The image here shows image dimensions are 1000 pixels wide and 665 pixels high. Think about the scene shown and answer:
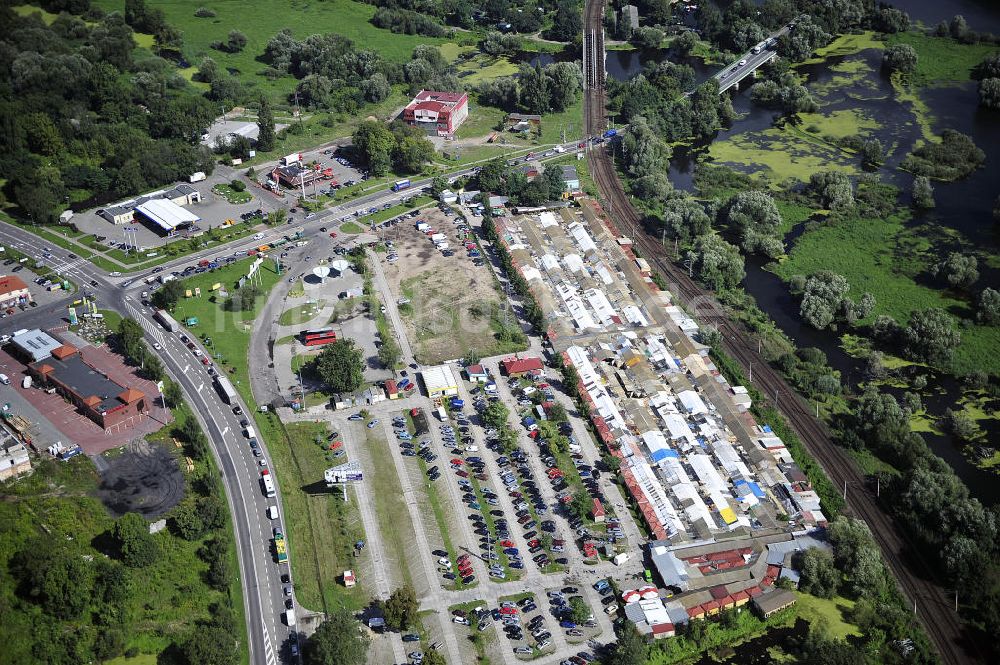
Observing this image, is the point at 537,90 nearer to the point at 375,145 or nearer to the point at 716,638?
the point at 375,145

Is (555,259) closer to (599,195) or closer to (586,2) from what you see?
(599,195)

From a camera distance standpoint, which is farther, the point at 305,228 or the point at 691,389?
the point at 305,228

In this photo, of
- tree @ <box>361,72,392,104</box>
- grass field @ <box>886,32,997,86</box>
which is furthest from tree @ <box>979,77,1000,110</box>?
tree @ <box>361,72,392,104</box>

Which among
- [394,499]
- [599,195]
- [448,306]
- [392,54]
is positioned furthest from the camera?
[392,54]

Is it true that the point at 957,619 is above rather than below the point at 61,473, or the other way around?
below

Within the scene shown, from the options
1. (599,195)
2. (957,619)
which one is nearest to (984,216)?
(599,195)

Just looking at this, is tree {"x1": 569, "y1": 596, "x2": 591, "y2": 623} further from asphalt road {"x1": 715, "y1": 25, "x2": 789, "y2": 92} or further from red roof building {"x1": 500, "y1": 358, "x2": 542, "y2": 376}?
asphalt road {"x1": 715, "y1": 25, "x2": 789, "y2": 92}

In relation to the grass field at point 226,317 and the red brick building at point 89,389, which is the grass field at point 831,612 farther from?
the red brick building at point 89,389

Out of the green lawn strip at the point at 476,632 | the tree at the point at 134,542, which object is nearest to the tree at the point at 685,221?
the green lawn strip at the point at 476,632
